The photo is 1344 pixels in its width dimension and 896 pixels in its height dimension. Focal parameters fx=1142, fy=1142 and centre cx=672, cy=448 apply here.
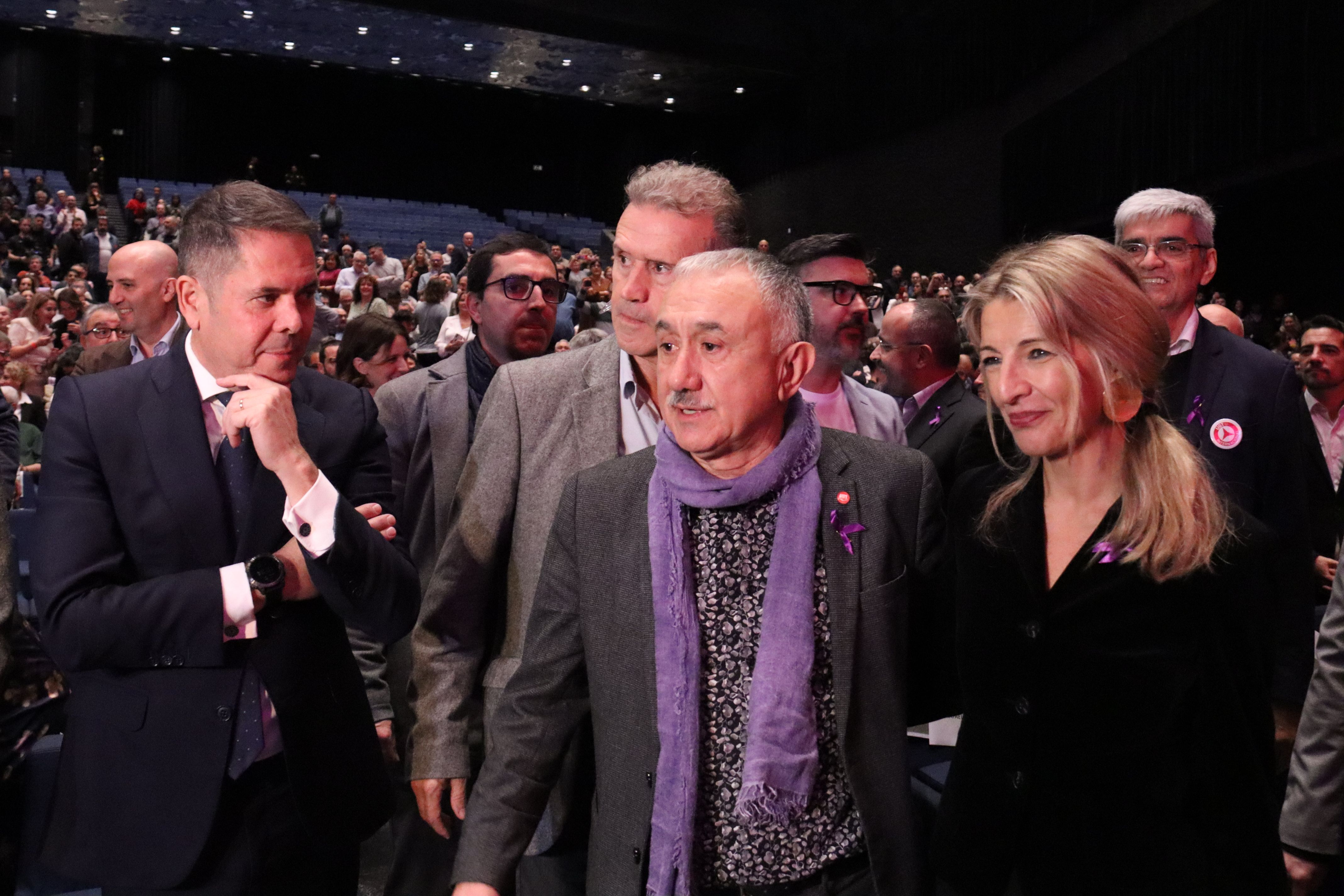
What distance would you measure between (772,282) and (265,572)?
31.9 inches

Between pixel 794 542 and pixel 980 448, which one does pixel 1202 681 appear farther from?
pixel 980 448

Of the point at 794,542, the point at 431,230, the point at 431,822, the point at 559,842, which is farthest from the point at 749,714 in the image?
the point at 431,230

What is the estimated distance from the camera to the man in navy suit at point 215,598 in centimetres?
152

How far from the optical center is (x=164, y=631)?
4.93ft

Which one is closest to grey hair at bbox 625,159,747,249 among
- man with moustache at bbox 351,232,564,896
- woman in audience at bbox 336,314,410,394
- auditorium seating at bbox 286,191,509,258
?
man with moustache at bbox 351,232,564,896

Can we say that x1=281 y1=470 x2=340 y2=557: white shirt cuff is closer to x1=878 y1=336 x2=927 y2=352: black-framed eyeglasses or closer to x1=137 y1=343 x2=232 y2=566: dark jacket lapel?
x1=137 y1=343 x2=232 y2=566: dark jacket lapel

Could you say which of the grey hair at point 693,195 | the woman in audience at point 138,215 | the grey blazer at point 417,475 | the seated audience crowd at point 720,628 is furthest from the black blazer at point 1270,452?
the woman in audience at point 138,215

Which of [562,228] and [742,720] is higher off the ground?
[562,228]

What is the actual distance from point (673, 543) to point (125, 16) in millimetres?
21174

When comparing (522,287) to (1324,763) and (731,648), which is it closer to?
(731,648)

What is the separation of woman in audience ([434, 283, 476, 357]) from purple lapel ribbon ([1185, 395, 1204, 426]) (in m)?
4.58

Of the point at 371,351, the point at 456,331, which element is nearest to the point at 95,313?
the point at 371,351

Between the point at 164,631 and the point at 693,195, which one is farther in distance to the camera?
the point at 693,195

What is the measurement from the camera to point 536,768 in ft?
5.35
